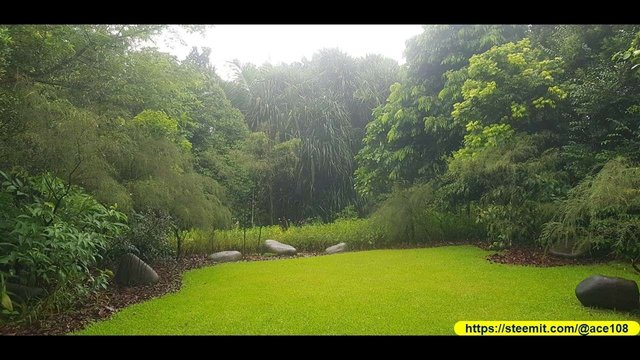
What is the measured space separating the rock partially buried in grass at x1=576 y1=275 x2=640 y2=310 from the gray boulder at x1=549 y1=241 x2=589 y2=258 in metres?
1.33

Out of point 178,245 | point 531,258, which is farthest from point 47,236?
point 531,258

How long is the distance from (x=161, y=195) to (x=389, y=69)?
562cm

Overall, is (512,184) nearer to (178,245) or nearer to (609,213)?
(609,213)

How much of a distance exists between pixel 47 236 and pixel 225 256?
400 cm

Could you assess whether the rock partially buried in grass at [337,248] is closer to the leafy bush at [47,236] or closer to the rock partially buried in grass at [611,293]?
the leafy bush at [47,236]

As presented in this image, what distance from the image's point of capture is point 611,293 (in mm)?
3189

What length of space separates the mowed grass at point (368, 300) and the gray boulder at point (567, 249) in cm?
22

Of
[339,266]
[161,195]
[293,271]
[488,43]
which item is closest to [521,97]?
[488,43]

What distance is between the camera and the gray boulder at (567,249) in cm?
462

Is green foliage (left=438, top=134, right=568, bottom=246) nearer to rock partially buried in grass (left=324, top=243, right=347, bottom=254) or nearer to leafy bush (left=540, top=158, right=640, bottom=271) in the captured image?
leafy bush (left=540, top=158, right=640, bottom=271)

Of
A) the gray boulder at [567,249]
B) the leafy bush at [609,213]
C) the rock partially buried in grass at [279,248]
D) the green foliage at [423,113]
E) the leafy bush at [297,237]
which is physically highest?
the green foliage at [423,113]

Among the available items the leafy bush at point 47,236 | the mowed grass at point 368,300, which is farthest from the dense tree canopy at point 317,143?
the mowed grass at point 368,300

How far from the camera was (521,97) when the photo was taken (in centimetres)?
593
